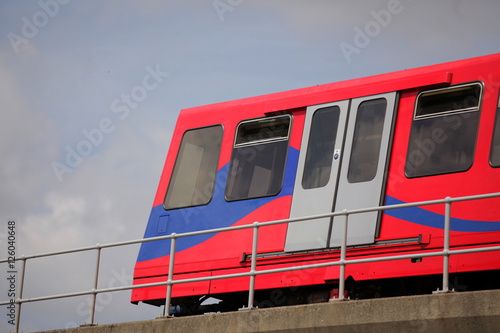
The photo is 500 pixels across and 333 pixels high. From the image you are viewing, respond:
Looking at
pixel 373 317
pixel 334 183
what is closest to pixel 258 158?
pixel 334 183

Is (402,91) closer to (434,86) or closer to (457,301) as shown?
(434,86)

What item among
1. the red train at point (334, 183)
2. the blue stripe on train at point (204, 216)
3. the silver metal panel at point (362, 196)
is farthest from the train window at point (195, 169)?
the silver metal panel at point (362, 196)

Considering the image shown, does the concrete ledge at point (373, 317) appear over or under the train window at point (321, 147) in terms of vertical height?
under

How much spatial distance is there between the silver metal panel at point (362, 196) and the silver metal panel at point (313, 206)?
11cm

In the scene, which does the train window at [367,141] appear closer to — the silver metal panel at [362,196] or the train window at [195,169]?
the silver metal panel at [362,196]

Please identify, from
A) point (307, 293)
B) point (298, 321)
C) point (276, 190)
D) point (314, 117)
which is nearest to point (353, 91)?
point (314, 117)

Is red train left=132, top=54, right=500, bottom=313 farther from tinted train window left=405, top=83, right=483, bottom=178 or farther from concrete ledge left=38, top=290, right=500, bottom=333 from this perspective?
concrete ledge left=38, top=290, right=500, bottom=333

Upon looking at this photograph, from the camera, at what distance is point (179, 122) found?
12.9m

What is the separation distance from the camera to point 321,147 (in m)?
11.2

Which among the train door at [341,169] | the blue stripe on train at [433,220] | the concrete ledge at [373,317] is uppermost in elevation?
the train door at [341,169]

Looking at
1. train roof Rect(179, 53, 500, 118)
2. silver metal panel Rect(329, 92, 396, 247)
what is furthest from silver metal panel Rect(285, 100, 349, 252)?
train roof Rect(179, 53, 500, 118)

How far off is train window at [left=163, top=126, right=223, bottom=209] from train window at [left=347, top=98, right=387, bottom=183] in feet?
7.74

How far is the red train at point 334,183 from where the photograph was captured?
32.8 ft

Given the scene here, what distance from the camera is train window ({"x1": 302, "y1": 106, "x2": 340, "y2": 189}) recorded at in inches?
435
